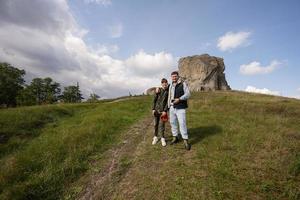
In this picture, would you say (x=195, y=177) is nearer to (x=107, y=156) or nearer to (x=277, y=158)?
(x=277, y=158)

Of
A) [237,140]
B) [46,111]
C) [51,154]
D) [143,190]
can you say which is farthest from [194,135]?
[46,111]

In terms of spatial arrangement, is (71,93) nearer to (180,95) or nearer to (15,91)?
(15,91)

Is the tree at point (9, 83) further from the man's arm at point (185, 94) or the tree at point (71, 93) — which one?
the man's arm at point (185, 94)

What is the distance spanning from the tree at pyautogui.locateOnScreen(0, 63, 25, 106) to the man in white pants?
61.6 metres

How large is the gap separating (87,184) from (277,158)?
652 cm

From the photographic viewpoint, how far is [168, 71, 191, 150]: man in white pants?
796 centimetres

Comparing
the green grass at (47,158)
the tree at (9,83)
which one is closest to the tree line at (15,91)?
the tree at (9,83)

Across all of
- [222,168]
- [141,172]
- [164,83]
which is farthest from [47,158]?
[222,168]

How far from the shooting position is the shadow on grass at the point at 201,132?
930 cm

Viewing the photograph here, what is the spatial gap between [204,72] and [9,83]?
54700mm

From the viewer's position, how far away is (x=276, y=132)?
1002cm

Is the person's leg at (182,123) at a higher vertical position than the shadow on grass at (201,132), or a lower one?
higher

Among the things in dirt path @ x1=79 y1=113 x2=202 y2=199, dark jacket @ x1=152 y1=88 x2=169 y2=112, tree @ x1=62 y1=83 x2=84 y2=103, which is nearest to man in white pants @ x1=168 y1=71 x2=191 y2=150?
dark jacket @ x1=152 y1=88 x2=169 y2=112

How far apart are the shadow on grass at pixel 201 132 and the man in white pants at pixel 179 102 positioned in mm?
1184
